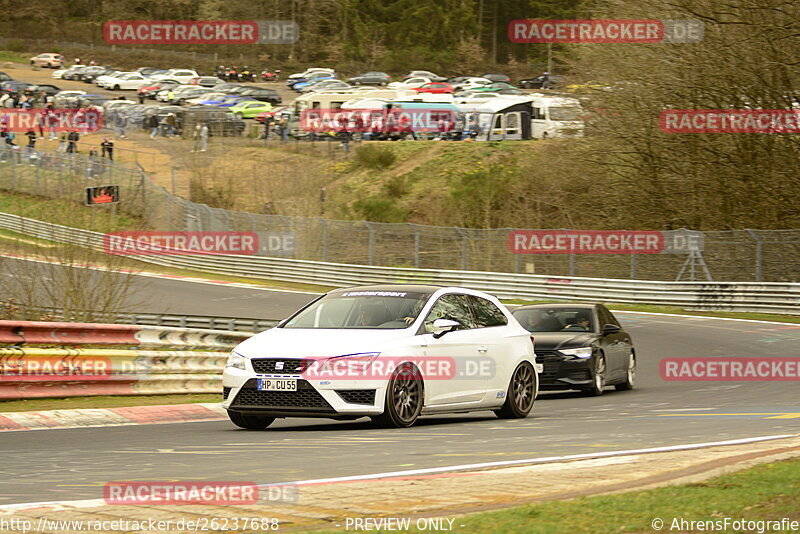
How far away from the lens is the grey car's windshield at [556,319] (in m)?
18.5

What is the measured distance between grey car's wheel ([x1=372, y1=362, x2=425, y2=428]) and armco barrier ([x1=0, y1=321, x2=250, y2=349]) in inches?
189

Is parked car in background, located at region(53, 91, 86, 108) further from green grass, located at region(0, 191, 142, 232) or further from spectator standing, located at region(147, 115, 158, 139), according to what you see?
green grass, located at region(0, 191, 142, 232)

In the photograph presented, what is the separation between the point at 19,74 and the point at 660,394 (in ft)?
309

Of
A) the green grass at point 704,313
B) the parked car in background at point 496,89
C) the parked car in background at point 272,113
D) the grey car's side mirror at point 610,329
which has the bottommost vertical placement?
the green grass at point 704,313

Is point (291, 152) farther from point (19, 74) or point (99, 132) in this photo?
point (19, 74)

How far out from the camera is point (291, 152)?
67.1 m

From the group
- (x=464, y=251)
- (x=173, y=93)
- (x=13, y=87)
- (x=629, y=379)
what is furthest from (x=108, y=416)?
(x=13, y=87)

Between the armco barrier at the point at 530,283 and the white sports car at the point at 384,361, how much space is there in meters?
18.5

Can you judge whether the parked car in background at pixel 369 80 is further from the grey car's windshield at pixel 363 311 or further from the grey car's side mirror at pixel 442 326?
the grey car's side mirror at pixel 442 326

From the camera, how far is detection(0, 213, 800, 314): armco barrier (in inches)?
1367

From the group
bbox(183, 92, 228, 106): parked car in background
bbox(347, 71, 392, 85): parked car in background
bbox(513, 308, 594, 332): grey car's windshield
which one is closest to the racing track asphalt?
bbox(513, 308, 594, 332): grey car's windshield

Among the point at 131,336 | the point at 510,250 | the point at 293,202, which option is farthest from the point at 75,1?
the point at 131,336

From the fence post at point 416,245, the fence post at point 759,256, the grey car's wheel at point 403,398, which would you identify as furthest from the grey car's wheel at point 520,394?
the fence post at point 416,245

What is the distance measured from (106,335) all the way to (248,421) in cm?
392
